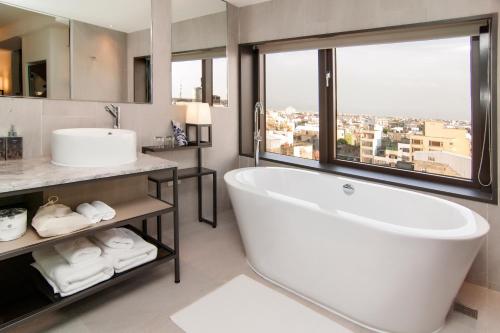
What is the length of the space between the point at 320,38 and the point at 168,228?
7.46ft

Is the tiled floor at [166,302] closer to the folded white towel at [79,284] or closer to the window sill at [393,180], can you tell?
the folded white towel at [79,284]

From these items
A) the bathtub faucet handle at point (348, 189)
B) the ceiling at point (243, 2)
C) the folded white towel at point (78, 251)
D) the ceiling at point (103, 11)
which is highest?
the ceiling at point (243, 2)

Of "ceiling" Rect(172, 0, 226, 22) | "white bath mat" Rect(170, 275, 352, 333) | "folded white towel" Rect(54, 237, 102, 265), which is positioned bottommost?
"white bath mat" Rect(170, 275, 352, 333)

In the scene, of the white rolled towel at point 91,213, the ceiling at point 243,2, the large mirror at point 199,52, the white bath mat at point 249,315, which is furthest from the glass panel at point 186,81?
the white bath mat at point 249,315

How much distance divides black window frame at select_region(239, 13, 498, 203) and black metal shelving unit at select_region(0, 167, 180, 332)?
1571 mm

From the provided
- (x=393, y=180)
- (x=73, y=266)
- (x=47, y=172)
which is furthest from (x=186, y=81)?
(x=393, y=180)

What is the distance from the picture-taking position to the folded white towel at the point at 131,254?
76.8 inches

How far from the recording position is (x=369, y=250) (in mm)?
1647

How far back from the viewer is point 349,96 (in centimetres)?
294

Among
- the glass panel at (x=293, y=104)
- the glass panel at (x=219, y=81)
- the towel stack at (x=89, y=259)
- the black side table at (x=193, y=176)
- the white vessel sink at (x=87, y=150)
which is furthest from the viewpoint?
the glass panel at (x=219, y=81)

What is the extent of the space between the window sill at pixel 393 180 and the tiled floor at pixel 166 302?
0.63 meters

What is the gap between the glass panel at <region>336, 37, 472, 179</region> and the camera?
2350 millimetres

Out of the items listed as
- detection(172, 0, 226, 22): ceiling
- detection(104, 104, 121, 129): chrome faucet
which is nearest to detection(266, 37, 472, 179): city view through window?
detection(172, 0, 226, 22): ceiling

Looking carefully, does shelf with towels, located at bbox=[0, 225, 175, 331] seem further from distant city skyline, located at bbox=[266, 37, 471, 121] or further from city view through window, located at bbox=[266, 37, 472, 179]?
distant city skyline, located at bbox=[266, 37, 471, 121]
